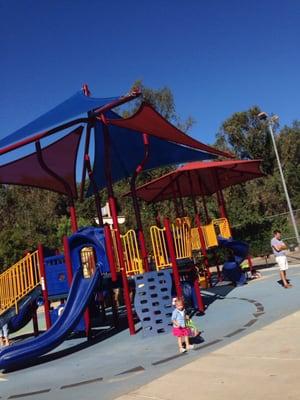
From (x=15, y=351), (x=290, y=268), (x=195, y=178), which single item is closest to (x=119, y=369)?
(x=15, y=351)

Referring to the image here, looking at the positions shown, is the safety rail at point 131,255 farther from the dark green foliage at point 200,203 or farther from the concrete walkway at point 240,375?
the dark green foliage at point 200,203

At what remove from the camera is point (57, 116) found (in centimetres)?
1044

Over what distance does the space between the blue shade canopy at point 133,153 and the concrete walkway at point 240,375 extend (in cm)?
846

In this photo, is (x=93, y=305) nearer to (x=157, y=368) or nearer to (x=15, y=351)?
(x=15, y=351)

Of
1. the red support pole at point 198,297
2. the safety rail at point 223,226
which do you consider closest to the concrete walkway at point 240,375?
the red support pole at point 198,297

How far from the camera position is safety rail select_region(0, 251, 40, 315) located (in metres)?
11.8

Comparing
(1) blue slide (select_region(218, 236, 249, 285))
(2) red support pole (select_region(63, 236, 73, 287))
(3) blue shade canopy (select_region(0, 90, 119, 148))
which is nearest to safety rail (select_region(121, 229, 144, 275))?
(2) red support pole (select_region(63, 236, 73, 287))

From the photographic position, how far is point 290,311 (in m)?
9.55

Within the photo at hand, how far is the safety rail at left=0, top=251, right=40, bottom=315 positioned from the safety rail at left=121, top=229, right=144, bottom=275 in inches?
89.4

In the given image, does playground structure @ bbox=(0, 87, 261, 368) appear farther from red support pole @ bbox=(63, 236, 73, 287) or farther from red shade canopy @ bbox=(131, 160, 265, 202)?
red shade canopy @ bbox=(131, 160, 265, 202)

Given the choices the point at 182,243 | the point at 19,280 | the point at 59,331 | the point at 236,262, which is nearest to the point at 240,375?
the point at 59,331

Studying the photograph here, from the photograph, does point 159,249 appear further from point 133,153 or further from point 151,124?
point 133,153

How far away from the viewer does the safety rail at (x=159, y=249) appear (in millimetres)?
11297

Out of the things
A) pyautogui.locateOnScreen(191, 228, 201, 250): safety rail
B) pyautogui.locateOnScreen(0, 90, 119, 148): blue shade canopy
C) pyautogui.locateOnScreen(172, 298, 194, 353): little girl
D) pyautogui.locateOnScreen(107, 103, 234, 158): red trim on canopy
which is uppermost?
pyautogui.locateOnScreen(0, 90, 119, 148): blue shade canopy
